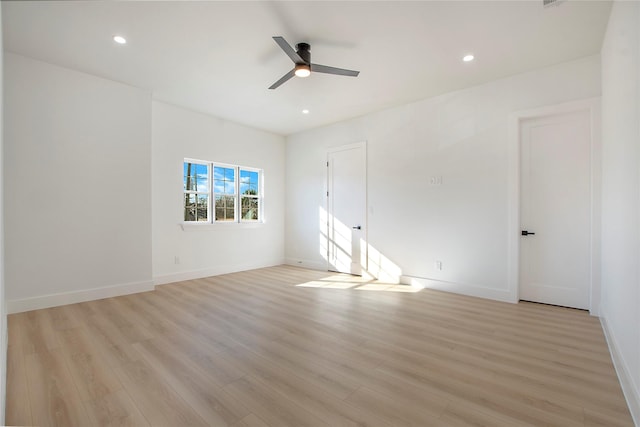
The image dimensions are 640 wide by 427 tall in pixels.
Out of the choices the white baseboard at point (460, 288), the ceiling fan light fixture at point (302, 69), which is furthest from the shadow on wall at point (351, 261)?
the ceiling fan light fixture at point (302, 69)

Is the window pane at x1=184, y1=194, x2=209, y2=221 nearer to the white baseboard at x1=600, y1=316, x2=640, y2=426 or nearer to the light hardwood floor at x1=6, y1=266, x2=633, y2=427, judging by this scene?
the light hardwood floor at x1=6, y1=266, x2=633, y2=427

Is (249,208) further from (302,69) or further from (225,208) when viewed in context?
(302,69)

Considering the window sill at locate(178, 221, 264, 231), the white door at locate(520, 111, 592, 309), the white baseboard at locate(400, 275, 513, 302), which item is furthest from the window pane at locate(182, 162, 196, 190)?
the white door at locate(520, 111, 592, 309)

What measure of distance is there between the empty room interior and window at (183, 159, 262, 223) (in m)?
0.05

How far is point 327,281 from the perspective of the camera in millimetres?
4992

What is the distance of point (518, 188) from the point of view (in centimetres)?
371

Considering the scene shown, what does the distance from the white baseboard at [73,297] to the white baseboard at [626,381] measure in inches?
203

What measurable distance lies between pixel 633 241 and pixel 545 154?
223 cm

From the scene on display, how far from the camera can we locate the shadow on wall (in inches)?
188

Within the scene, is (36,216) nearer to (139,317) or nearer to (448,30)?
(139,317)

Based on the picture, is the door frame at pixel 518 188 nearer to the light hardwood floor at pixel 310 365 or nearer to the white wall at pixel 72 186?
the light hardwood floor at pixel 310 365

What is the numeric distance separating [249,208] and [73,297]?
129 inches

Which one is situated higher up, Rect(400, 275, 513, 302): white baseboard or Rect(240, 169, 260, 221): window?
Rect(240, 169, 260, 221): window

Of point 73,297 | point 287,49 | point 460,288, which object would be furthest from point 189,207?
point 460,288
